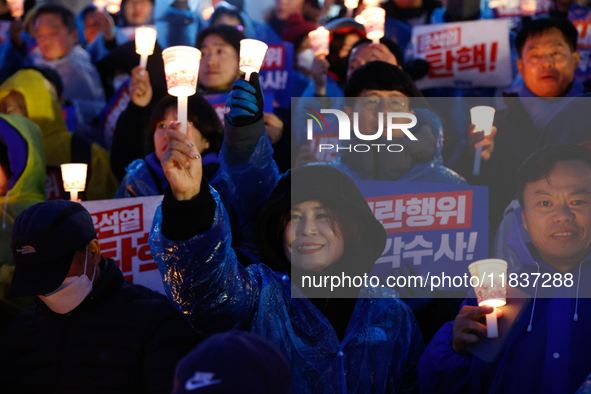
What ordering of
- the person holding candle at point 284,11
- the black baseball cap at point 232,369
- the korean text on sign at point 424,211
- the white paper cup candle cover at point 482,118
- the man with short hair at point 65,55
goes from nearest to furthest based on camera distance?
the black baseball cap at point 232,369 → the korean text on sign at point 424,211 → the white paper cup candle cover at point 482,118 → the man with short hair at point 65,55 → the person holding candle at point 284,11

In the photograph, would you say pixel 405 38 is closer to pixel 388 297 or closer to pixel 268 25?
pixel 268 25

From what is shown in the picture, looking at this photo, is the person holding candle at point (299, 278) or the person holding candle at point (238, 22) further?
the person holding candle at point (238, 22)

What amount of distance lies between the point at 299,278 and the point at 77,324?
3.48 ft

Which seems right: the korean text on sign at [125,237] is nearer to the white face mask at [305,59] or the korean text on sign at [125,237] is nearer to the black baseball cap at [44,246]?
the black baseball cap at [44,246]

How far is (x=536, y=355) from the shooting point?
2.38 m

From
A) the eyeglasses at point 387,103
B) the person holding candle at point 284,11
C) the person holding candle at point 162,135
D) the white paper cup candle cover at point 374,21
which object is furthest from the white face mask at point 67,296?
the person holding candle at point 284,11

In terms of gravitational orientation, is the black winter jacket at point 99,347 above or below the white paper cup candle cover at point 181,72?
below

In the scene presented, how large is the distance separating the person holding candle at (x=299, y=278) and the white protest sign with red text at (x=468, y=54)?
2500mm

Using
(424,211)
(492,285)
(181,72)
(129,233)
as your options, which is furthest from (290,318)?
(129,233)

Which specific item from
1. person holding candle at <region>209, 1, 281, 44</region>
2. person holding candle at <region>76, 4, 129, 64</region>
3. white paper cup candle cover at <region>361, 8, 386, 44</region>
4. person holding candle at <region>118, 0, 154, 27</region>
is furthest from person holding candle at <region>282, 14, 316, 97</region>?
person holding candle at <region>76, 4, 129, 64</region>

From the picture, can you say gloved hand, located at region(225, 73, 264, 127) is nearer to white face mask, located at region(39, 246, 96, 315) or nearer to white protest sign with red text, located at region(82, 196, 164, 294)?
white protest sign with red text, located at region(82, 196, 164, 294)

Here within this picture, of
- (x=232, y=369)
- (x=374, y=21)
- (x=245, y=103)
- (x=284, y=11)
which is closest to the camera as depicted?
(x=232, y=369)

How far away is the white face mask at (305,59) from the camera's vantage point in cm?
606

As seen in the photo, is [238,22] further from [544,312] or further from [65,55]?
[544,312]
